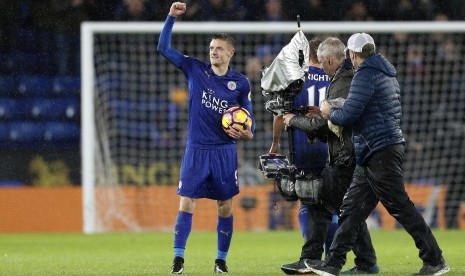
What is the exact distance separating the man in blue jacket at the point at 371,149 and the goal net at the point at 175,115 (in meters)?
7.92

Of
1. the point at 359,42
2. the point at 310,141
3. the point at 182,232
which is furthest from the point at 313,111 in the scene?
the point at 182,232

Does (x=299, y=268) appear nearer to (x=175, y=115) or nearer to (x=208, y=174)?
(x=208, y=174)

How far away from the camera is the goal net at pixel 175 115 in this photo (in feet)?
52.5

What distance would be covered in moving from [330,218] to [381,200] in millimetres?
799

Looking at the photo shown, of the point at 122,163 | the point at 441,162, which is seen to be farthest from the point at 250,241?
the point at 441,162

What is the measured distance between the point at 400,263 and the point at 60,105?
9.43 meters

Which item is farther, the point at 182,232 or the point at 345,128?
the point at 182,232

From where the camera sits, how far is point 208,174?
8695 millimetres

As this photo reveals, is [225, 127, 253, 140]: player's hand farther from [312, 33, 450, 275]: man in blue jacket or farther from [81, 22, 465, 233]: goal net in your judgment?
[81, 22, 465, 233]: goal net

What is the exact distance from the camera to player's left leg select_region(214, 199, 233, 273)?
28.8ft

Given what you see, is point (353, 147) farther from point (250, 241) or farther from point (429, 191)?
point (429, 191)

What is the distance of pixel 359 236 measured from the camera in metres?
8.61

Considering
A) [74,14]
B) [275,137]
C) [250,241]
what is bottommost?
[250,241]

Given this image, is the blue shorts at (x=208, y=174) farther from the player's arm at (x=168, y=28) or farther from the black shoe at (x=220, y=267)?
the player's arm at (x=168, y=28)
